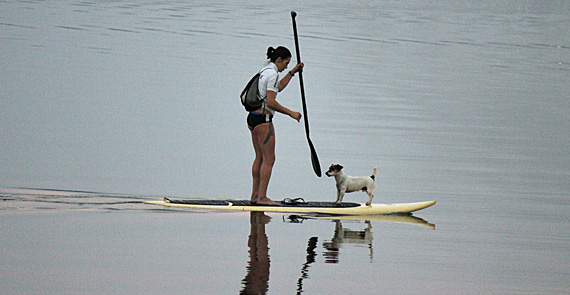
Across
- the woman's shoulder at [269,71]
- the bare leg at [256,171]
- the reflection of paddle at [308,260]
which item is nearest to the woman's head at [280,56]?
the woman's shoulder at [269,71]

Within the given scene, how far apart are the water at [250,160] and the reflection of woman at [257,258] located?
0.16 ft

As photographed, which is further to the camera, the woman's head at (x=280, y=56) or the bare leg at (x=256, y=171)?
the bare leg at (x=256, y=171)

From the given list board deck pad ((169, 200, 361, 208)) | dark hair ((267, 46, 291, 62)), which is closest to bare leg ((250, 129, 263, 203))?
board deck pad ((169, 200, 361, 208))

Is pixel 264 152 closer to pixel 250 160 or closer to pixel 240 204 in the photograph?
pixel 240 204

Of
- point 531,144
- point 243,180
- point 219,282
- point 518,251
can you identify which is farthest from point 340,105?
point 219,282

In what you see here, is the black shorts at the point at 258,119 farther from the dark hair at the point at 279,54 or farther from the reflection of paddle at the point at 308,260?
the reflection of paddle at the point at 308,260

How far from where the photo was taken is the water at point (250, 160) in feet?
27.0

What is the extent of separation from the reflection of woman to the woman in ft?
1.44

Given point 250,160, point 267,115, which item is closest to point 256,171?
point 267,115

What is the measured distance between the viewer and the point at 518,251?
385 inches

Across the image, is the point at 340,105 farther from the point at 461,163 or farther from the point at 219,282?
the point at 219,282

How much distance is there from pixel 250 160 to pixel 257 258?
748 centimetres

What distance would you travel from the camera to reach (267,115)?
10773 mm

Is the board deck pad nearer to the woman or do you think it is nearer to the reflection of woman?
the woman
